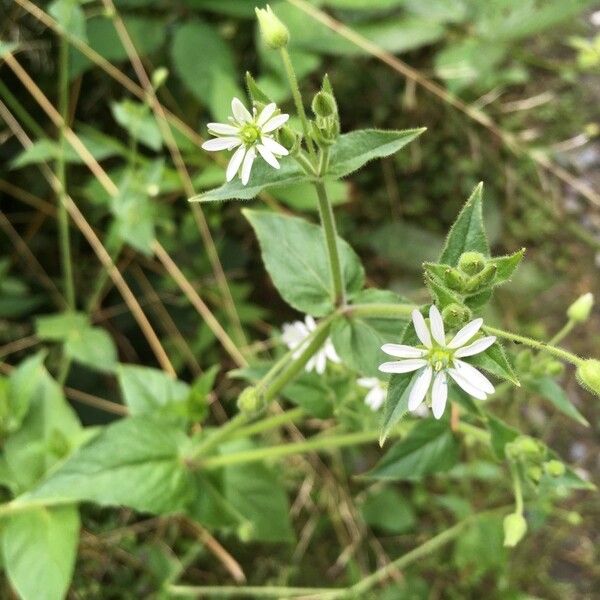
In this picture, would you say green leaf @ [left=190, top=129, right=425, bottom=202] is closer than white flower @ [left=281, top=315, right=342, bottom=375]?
Yes

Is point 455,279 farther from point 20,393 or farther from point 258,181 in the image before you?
point 20,393

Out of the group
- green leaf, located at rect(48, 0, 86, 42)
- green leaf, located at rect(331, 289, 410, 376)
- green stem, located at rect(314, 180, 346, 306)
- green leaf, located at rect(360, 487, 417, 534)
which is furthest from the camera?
green leaf, located at rect(360, 487, 417, 534)

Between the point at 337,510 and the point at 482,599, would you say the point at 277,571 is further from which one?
the point at 482,599

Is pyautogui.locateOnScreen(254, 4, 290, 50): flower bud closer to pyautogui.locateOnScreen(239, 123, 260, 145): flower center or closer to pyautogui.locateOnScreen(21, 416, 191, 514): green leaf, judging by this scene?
pyautogui.locateOnScreen(239, 123, 260, 145): flower center

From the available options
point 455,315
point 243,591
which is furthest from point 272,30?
point 243,591

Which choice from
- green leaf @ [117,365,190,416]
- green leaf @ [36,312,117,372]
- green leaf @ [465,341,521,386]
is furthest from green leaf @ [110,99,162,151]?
green leaf @ [465,341,521,386]

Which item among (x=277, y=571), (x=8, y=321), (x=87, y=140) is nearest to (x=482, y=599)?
(x=277, y=571)

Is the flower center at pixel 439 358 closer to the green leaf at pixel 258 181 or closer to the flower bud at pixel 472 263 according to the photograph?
the flower bud at pixel 472 263
